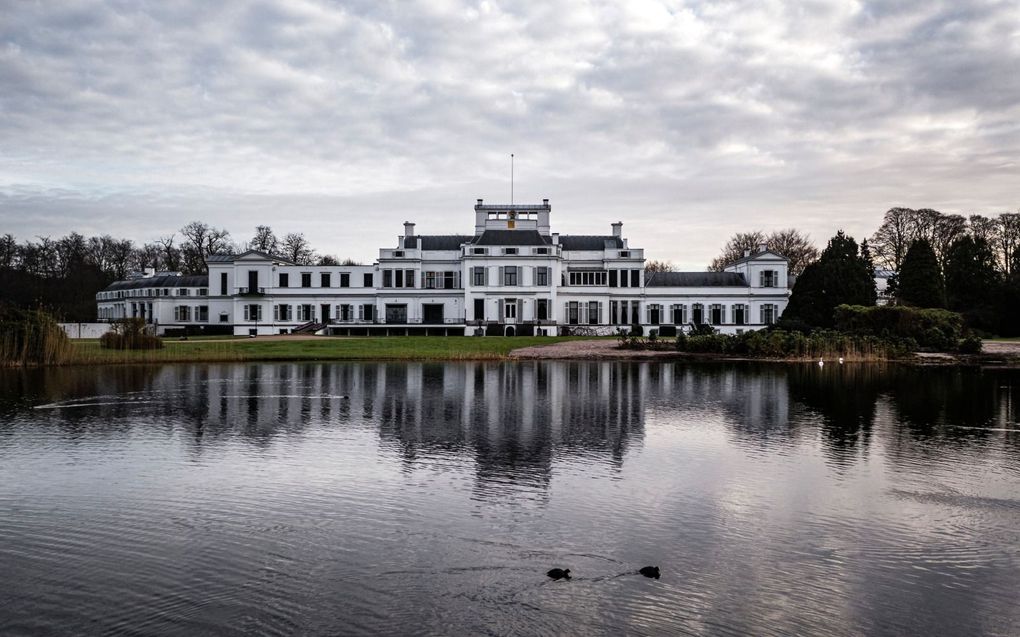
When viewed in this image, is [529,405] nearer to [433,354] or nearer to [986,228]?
[433,354]

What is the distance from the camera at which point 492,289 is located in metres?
66.6

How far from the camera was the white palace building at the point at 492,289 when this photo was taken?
66.8m

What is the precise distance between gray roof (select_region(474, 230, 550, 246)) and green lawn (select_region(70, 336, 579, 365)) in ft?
57.4

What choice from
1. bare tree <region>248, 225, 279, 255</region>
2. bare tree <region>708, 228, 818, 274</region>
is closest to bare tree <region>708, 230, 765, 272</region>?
bare tree <region>708, 228, 818, 274</region>

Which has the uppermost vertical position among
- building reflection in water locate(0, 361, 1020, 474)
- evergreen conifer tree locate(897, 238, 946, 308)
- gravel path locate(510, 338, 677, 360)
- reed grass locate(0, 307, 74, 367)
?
evergreen conifer tree locate(897, 238, 946, 308)

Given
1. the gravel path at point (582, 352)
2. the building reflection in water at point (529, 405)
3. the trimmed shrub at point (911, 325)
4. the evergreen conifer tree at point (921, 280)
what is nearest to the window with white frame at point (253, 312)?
the gravel path at point (582, 352)

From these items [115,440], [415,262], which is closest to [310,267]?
[415,262]

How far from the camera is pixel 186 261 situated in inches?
3912

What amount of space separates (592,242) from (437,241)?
1385cm

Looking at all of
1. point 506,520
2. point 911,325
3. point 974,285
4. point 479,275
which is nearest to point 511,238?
point 479,275

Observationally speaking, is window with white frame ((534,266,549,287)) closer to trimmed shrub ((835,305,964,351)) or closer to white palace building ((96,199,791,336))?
Answer: white palace building ((96,199,791,336))

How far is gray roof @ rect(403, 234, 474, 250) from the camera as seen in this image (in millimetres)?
72375

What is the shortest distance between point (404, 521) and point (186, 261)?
97.2 m

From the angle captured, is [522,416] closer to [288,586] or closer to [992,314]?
[288,586]
